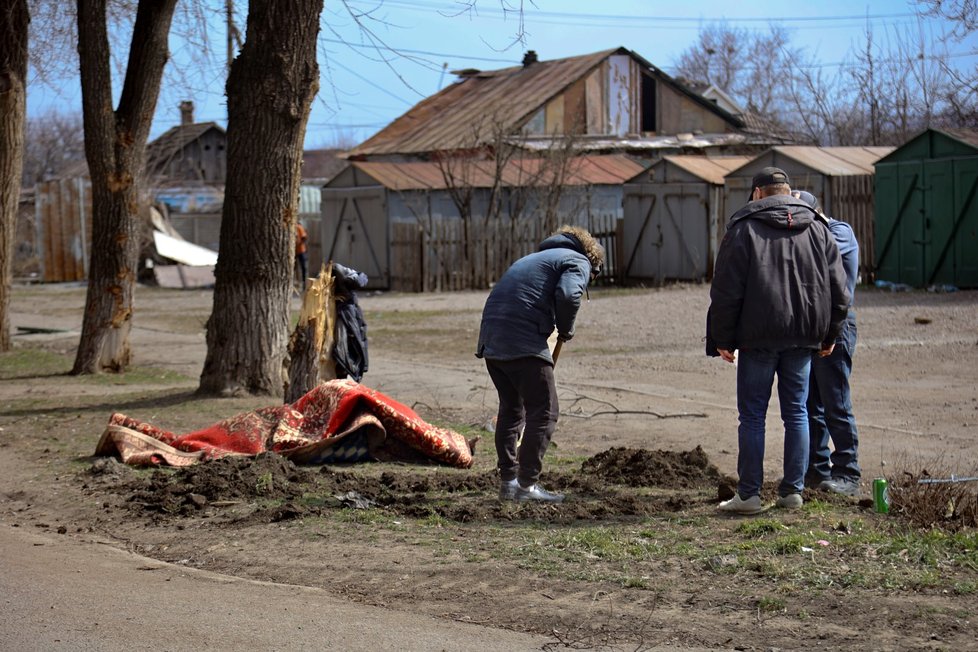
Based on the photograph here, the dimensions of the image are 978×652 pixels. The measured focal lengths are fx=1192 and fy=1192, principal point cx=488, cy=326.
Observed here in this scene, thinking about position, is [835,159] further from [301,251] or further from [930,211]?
[301,251]

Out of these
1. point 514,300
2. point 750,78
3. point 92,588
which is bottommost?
point 92,588

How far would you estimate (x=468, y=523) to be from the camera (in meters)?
6.71

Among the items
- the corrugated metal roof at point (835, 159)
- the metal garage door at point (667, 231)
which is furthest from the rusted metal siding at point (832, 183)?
the metal garage door at point (667, 231)

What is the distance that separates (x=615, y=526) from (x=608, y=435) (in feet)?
11.8

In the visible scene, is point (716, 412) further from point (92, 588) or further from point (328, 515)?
point (92, 588)

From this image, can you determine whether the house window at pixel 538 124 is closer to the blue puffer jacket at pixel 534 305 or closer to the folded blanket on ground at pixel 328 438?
the folded blanket on ground at pixel 328 438

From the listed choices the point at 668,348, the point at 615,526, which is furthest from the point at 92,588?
the point at 668,348

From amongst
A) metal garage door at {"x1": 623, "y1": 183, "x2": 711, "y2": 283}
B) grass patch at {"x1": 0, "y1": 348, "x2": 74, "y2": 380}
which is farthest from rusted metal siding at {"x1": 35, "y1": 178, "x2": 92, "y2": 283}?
grass patch at {"x1": 0, "y1": 348, "x2": 74, "y2": 380}

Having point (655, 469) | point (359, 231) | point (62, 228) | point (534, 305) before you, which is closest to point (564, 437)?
point (655, 469)

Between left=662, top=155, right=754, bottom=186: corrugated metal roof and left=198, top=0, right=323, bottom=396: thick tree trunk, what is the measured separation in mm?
16771

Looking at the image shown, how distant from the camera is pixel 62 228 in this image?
3628 cm

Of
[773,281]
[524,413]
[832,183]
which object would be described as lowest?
[524,413]

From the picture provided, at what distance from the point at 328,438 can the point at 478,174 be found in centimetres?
2177

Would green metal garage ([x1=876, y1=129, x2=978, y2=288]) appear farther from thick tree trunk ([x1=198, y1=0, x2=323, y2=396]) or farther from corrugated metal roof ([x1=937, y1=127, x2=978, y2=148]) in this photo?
thick tree trunk ([x1=198, y1=0, x2=323, y2=396])
